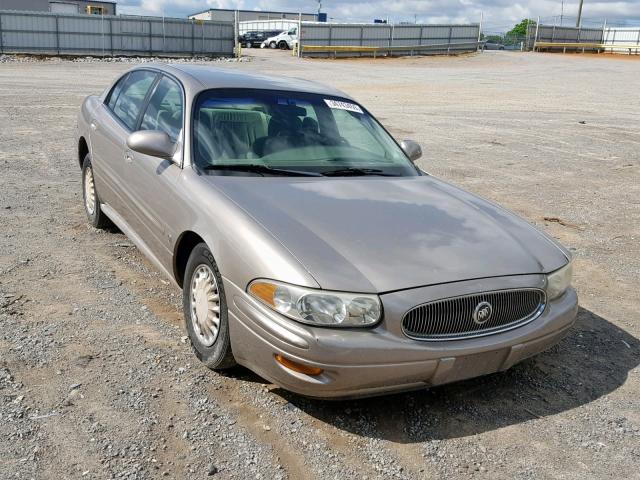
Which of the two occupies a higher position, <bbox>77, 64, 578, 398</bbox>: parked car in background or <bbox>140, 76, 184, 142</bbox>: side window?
<bbox>140, 76, 184, 142</bbox>: side window

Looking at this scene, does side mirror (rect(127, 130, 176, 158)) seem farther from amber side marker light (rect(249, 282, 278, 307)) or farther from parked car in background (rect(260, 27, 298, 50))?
parked car in background (rect(260, 27, 298, 50))

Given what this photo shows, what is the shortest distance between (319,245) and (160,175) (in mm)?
1520

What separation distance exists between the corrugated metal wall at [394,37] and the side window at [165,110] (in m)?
37.5

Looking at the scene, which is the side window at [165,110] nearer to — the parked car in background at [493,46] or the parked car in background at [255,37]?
the parked car in background at [255,37]

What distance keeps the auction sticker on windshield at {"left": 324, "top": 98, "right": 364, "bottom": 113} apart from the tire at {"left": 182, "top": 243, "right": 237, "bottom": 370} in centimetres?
175

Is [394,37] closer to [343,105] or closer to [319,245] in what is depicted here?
[343,105]

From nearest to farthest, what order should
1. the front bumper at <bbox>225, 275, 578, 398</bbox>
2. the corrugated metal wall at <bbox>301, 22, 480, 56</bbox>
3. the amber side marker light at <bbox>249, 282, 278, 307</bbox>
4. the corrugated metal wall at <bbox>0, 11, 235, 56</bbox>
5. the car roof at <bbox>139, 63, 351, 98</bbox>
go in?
the front bumper at <bbox>225, 275, 578, 398</bbox>
the amber side marker light at <bbox>249, 282, 278, 307</bbox>
the car roof at <bbox>139, 63, 351, 98</bbox>
the corrugated metal wall at <bbox>0, 11, 235, 56</bbox>
the corrugated metal wall at <bbox>301, 22, 480, 56</bbox>

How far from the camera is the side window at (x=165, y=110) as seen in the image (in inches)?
177

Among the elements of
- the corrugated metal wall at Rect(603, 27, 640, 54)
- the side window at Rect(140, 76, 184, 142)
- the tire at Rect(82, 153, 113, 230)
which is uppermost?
the corrugated metal wall at Rect(603, 27, 640, 54)

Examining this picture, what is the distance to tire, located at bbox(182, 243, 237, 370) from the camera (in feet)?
11.5

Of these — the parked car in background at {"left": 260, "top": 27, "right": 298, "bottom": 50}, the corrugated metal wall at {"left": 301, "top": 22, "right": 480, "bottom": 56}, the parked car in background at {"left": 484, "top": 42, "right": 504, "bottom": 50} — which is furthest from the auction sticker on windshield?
the parked car in background at {"left": 484, "top": 42, "right": 504, "bottom": 50}

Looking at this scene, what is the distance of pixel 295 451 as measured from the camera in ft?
10.1

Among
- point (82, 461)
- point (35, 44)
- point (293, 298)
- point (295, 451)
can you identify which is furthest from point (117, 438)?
point (35, 44)

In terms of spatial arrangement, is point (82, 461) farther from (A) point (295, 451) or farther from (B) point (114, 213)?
(B) point (114, 213)
